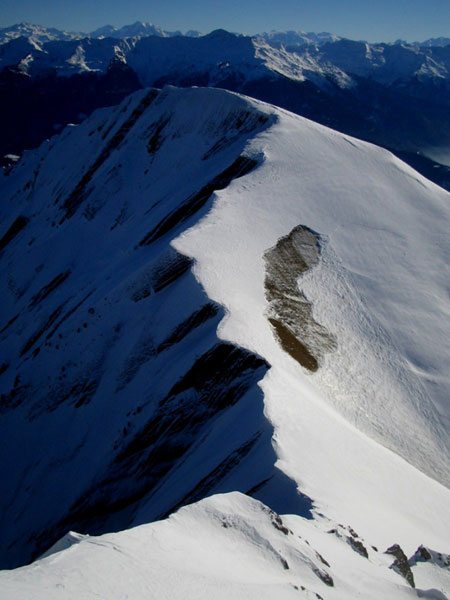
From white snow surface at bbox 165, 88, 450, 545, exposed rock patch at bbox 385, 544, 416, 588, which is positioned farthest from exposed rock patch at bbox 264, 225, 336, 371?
exposed rock patch at bbox 385, 544, 416, 588

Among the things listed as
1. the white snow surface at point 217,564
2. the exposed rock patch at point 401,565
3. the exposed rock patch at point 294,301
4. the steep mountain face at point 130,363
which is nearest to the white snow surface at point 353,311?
the exposed rock patch at point 294,301

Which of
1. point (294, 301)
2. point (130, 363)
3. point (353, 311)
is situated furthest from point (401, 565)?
point (130, 363)

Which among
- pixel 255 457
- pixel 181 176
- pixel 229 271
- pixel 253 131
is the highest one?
pixel 253 131

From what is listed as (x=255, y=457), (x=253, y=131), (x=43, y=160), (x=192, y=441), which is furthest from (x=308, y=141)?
(x=43, y=160)

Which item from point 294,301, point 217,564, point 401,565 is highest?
point 294,301

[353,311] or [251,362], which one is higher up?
[353,311]

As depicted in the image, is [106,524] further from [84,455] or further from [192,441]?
[192,441]

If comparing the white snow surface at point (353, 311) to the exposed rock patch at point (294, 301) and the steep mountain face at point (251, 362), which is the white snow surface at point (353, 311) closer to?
the steep mountain face at point (251, 362)

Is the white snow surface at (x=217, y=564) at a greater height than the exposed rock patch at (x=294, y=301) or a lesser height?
lesser

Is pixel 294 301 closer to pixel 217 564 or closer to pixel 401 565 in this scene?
pixel 401 565
